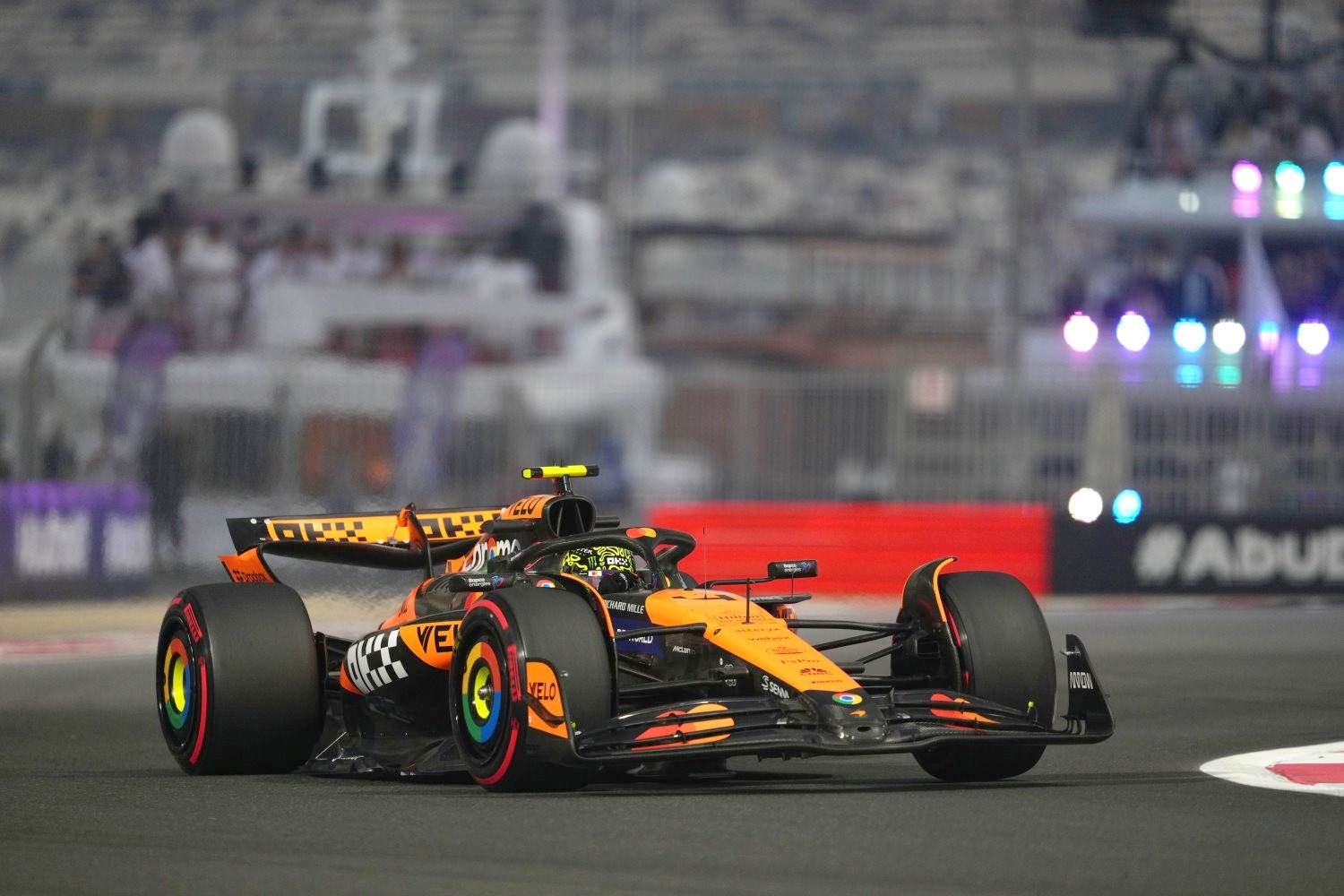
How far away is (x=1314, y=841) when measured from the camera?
22.0ft

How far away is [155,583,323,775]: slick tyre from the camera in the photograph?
861 centimetres

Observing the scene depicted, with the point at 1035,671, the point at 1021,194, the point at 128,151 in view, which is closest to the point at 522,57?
the point at 128,151

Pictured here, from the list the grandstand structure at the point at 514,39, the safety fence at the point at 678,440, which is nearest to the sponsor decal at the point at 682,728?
the safety fence at the point at 678,440

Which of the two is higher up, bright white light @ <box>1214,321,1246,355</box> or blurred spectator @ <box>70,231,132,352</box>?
blurred spectator @ <box>70,231,132,352</box>

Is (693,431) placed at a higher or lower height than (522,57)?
lower

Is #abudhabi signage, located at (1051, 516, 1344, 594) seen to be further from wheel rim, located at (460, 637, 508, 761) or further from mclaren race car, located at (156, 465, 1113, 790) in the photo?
wheel rim, located at (460, 637, 508, 761)

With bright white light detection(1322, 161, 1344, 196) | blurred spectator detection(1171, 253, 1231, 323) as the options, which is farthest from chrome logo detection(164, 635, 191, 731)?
blurred spectator detection(1171, 253, 1231, 323)

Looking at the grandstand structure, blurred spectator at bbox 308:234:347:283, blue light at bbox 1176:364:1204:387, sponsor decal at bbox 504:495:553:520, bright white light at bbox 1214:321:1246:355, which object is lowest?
sponsor decal at bbox 504:495:553:520

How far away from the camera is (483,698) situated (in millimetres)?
7801

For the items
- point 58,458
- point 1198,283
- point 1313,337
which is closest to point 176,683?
point 58,458

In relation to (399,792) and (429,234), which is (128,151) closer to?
(429,234)

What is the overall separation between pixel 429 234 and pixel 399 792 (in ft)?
103

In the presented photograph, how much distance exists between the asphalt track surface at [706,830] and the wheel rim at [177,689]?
0.59 ft

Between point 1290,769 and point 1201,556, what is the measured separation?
Result: 420 inches
